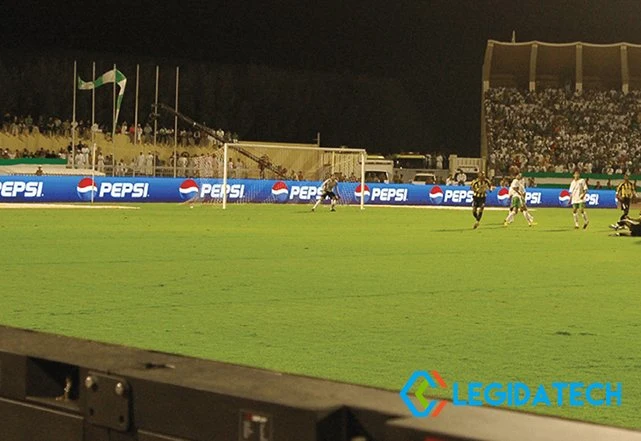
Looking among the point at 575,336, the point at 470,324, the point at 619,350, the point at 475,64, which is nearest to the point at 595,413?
the point at 619,350

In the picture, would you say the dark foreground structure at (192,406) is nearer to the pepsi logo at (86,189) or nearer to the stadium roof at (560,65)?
the pepsi logo at (86,189)

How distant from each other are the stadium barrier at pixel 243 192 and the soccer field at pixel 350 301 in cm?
1892

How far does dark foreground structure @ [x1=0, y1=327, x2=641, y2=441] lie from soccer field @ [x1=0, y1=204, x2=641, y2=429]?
12.0ft

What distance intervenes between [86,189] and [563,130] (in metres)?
38.9

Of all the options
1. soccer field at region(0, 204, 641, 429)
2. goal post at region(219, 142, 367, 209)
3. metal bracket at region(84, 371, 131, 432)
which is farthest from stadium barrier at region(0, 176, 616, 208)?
metal bracket at region(84, 371, 131, 432)

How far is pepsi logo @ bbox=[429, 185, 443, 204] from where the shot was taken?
5722 cm

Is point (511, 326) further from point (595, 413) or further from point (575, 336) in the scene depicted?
point (595, 413)

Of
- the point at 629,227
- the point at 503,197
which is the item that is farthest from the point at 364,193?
the point at 629,227

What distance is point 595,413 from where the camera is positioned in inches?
281

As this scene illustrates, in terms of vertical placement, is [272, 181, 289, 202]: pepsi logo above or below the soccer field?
above

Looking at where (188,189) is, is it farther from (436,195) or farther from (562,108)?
(562,108)

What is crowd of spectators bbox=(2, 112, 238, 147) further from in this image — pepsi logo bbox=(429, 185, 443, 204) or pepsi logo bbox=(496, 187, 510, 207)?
pepsi logo bbox=(496, 187, 510, 207)

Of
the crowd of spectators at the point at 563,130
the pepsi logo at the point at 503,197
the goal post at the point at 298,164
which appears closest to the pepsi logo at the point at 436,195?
the pepsi logo at the point at 503,197

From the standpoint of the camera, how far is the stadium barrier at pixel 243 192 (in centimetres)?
4681
